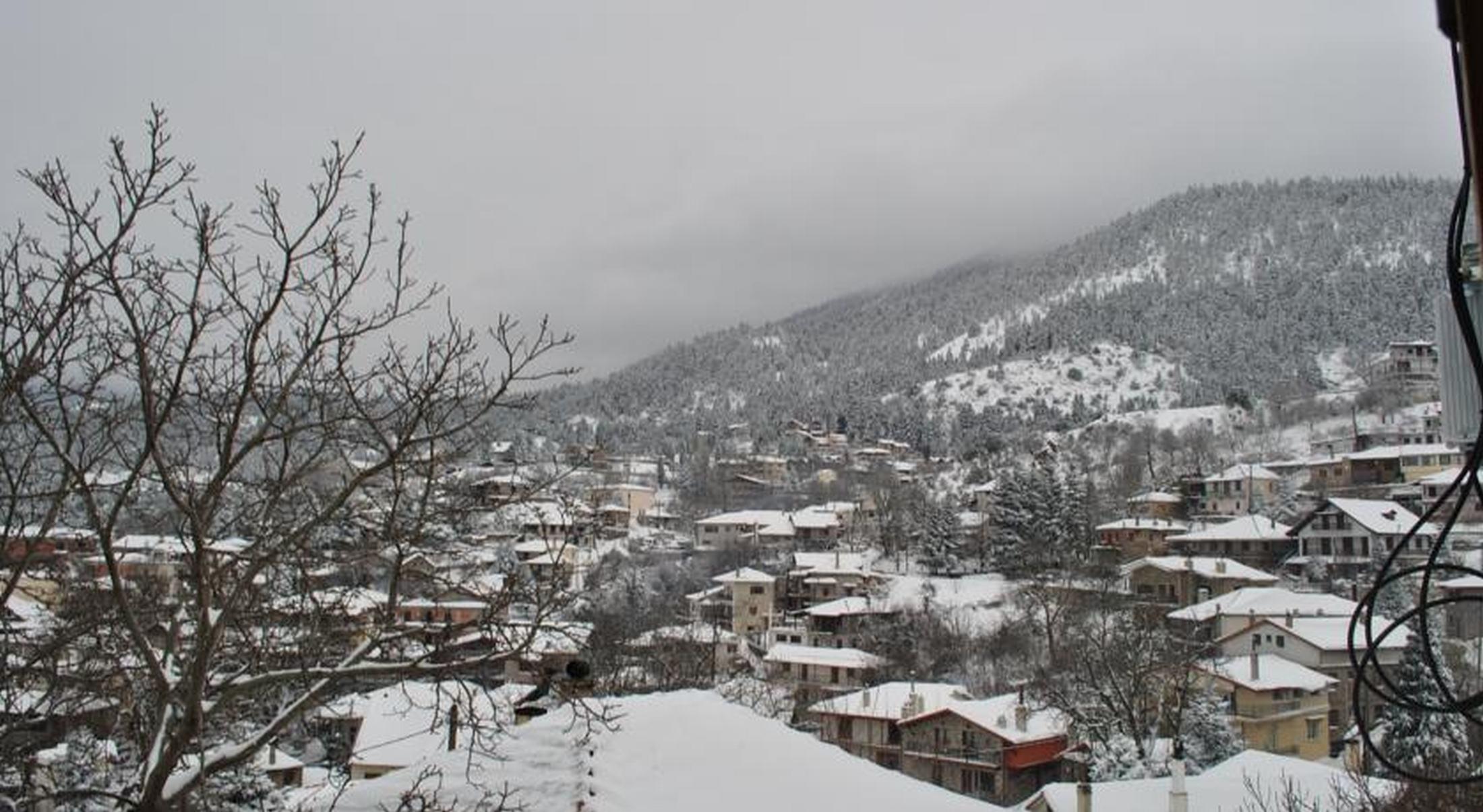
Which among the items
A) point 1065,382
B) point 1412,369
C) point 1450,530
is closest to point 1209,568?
point 1450,530

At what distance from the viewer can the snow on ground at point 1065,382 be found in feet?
380

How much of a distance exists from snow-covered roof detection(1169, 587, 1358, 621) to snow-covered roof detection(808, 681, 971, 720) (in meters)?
9.50

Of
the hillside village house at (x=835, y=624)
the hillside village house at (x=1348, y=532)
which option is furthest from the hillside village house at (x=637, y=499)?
the hillside village house at (x=1348, y=532)

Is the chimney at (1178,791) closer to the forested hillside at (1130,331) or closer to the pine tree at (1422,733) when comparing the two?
the pine tree at (1422,733)

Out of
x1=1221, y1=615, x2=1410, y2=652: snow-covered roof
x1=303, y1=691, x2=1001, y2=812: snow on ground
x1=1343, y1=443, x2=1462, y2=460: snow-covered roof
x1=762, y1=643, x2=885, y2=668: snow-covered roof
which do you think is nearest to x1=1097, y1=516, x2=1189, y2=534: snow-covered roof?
x1=1343, y1=443, x2=1462, y2=460: snow-covered roof

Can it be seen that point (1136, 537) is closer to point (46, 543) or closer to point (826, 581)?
point (826, 581)

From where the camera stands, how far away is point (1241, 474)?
5750cm

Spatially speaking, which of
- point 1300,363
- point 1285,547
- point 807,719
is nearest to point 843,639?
point 807,719

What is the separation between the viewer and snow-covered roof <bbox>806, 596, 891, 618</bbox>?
4056 cm

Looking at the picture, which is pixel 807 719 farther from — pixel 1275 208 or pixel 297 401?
pixel 1275 208

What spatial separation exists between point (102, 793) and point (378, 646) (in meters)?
1.22

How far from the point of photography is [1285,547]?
4622 cm

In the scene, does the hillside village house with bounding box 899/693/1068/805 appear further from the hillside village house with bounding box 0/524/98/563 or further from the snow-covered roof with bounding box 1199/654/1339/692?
the hillside village house with bounding box 0/524/98/563

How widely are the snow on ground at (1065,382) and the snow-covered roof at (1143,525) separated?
59150mm
